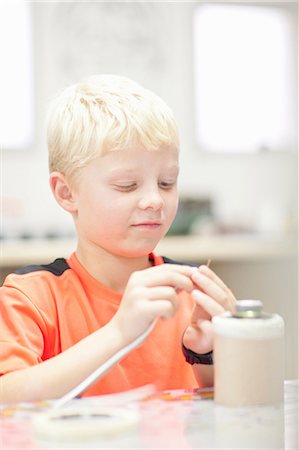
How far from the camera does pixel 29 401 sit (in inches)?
21.4

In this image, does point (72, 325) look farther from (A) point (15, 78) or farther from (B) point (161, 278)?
(A) point (15, 78)

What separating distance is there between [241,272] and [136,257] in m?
0.13

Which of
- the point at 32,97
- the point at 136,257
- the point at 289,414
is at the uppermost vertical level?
the point at 32,97

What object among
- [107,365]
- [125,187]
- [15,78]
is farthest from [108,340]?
[15,78]

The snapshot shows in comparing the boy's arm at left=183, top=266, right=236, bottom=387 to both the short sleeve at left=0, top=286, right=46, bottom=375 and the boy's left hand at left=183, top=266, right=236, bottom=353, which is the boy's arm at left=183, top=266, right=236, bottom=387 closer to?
the boy's left hand at left=183, top=266, right=236, bottom=353

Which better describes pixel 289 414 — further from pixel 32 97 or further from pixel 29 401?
pixel 32 97

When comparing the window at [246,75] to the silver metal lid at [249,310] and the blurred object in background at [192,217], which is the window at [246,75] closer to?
the blurred object in background at [192,217]

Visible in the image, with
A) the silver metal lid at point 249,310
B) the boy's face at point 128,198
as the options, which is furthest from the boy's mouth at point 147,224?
the silver metal lid at point 249,310

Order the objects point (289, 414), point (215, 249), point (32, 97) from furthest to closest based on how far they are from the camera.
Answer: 1. point (215, 249)
2. point (32, 97)
3. point (289, 414)

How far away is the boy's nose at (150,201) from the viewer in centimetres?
56

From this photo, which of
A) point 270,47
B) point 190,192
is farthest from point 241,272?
point 270,47

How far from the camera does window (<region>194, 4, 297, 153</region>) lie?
2.23ft

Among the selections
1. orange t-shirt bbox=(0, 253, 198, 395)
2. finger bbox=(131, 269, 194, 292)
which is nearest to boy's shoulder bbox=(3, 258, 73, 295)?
orange t-shirt bbox=(0, 253, 198, 395)

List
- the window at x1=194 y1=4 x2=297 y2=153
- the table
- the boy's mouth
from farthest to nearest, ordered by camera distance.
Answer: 1. the window at x1=194 y1=4 x2=297 y2=153
2. the boy's mouth
3. the table
